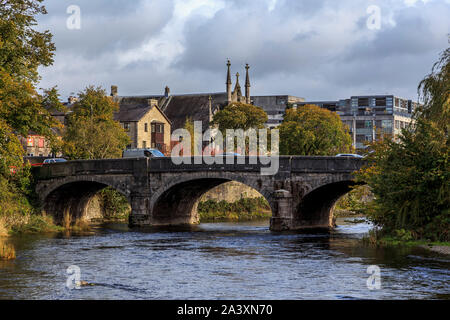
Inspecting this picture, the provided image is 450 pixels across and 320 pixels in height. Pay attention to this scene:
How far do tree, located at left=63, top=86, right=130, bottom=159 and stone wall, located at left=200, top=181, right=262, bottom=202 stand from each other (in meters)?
11.2

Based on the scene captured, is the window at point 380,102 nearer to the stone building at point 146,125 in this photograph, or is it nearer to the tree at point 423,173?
the stone building at point 146,125

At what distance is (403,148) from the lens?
4094cm

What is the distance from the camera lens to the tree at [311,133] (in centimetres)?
8950

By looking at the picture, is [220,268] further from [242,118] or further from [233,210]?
[242,118]

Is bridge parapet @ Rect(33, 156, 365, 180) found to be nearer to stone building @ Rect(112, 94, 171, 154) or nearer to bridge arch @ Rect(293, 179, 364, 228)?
bridge arch @ Rect(293, 179, 364, 228)

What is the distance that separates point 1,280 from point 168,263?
8.57 meters

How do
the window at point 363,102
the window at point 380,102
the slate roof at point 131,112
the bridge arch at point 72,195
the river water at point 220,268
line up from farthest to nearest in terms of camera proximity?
1. the window at point 363,102
2. the window at point 380,102
3. the slate roof at point 131,112
4. the bridge arch at point 72,195
5. the river water at point 220,268

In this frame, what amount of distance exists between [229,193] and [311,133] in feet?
56.2

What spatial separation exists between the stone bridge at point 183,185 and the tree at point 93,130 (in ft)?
28.1

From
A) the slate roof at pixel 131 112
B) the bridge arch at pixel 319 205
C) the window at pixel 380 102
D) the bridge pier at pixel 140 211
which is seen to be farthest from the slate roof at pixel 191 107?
the bridge arch at pixel 319 205

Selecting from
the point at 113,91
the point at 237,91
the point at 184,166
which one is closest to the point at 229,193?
the point at 184,166

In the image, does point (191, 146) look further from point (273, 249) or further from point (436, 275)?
point (436, 275)

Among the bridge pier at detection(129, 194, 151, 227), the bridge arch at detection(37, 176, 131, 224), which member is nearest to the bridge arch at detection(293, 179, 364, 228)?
the bridge pier at detection(129, 194, 151, 227)

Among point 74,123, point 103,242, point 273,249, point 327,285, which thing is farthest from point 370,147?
point 74,123
